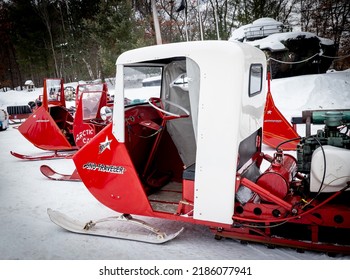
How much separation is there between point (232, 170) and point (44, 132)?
6.35 meters

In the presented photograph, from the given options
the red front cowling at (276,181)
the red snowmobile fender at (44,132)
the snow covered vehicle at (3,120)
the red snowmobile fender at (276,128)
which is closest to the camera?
the red front cowling at (276,181)

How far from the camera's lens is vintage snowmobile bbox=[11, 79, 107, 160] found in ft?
23.1

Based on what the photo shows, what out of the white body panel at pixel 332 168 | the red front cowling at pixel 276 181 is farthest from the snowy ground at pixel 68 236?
the white body panel at pixel 332 168

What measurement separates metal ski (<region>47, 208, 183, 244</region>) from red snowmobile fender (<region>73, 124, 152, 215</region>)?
15 cm

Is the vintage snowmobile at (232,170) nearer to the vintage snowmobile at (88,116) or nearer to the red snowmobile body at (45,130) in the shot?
the vintage snowmobile at (88,116)

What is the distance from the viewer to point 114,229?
354cm

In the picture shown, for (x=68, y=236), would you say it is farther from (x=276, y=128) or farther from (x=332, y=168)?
(x=276, y=128)

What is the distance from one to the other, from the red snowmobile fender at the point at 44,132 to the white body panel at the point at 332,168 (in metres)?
6.37

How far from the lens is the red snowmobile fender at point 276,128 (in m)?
6.57

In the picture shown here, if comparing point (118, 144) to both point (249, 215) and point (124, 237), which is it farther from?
point (249, 215)

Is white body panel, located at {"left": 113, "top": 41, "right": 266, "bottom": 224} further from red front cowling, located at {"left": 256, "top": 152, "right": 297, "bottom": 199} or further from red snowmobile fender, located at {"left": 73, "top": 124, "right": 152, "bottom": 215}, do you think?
red snowmobile fender, located at {"left": 73, "top": 124, "right": 152, "bottom": 215}

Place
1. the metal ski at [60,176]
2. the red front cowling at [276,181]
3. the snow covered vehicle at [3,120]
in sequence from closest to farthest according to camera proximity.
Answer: the red front cowling at [276,181] → the metal ski at [60,176] → the snow covered vehicle at [3,120]

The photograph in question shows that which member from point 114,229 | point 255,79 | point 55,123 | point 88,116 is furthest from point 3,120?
point 255,79

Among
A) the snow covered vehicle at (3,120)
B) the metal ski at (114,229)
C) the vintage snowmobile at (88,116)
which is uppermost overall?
the vintage snowmobile at (88,116)
